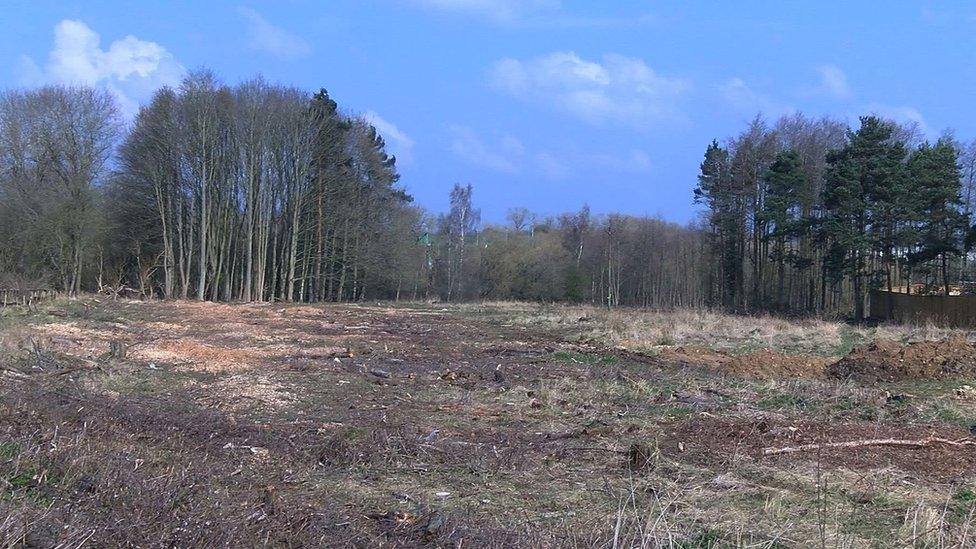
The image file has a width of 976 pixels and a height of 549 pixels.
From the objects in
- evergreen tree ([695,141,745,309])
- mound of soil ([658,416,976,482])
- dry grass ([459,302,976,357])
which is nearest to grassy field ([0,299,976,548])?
Answer: mound of soil ([658,416,976,482])

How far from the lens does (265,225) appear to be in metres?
46.0

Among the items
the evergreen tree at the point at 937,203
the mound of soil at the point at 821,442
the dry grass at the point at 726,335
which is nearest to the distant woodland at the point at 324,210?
the evergreen tree at the point at 937,203

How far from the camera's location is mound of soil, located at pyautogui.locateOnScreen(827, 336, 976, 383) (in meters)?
14.1

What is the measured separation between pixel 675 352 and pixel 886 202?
25532 mm

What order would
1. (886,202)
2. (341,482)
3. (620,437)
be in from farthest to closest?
(886,202) → (620,437) → (341,482)

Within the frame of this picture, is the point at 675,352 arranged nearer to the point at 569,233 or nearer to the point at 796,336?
the point at 796,336

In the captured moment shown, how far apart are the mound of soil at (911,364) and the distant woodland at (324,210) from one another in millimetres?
24044

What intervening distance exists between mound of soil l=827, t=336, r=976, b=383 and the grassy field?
432mm

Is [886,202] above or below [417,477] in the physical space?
above

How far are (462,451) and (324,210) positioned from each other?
42.2 m

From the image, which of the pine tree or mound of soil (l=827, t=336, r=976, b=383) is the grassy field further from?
the pine tree

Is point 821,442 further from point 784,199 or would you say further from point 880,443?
point 784,199

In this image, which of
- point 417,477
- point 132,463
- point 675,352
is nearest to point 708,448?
point 417,477

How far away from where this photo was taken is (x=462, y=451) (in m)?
7.64
